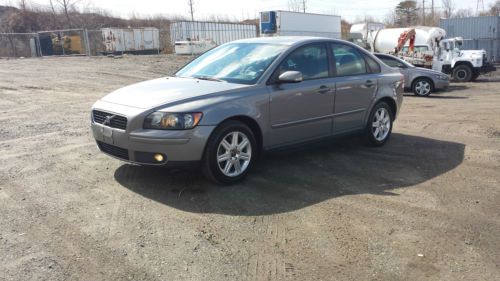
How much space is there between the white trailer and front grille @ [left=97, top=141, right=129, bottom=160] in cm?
2452

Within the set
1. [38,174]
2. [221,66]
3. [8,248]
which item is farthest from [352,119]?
[8,248]

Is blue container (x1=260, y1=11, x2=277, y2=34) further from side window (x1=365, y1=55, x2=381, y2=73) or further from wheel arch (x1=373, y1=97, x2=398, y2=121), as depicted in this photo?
side window (x1=365, y1=55, x2=381, y2=73)

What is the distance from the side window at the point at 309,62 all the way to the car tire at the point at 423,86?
10.6 meters

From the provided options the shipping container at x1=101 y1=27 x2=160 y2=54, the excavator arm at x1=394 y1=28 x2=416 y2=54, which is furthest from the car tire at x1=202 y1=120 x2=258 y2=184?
the shipping container at x1=101 y1=27 x2=160 y2=54

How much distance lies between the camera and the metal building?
2972cm

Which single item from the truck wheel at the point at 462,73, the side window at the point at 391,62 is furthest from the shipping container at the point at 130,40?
the side window at the point at 391,62

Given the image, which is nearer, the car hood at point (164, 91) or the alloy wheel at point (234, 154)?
the car hood at point (164, 91)

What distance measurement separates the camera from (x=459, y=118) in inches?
407

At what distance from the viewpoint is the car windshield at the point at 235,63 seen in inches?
226

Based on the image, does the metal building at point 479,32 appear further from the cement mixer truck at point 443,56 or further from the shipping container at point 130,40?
the shipping container at point 130,40

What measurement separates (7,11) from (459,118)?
187ft

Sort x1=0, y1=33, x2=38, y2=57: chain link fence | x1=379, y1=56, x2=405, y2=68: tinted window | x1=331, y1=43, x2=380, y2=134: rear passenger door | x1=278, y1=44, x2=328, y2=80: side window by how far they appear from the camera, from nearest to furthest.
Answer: x1=278, y1=44, x2=328, y2=80: side window
x1=331, y1=43, x2=380, y2=134: rear passenger door
x1=379, y1=56, x2=405, y2=68: tinted window
x1=0, y1=33, x2=38, y2=57: chain link fence

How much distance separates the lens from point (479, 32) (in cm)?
3136

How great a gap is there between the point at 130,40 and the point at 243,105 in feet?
117
